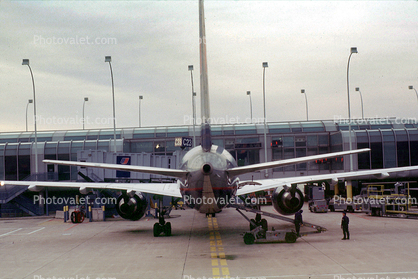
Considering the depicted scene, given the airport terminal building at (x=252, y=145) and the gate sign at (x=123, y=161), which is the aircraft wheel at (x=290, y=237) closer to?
the gate sign at (x=123, y=161)

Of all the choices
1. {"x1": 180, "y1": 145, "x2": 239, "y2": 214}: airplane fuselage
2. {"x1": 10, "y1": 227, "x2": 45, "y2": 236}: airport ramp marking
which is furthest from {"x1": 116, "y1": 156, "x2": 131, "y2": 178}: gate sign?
{"x1": 180, "y1": 145, "x2": 239, "y2": 214}: airplane fuselage

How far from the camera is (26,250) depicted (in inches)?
906

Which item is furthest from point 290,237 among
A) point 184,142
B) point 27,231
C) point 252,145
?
point 252,145

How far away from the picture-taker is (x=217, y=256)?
64.1ft

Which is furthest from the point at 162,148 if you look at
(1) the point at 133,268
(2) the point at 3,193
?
(1) the point at 133,268

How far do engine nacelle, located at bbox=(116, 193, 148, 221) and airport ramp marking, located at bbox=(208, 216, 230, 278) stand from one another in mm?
5330

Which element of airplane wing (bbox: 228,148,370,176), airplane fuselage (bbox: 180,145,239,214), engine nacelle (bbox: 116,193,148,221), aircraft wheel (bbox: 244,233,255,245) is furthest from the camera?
engine nacelle (bbox: 116,193,148,221)

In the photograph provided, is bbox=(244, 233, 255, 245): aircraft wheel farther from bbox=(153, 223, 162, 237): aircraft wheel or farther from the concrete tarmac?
bbox=(153, 223, 162, 237): aircraft wheel

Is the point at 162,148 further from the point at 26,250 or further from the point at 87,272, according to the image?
the point at 87,272

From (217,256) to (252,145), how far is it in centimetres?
4147

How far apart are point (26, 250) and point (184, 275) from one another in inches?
481

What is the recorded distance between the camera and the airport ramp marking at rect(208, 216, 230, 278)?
16.0 metres

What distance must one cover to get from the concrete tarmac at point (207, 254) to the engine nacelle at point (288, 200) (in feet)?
6.57

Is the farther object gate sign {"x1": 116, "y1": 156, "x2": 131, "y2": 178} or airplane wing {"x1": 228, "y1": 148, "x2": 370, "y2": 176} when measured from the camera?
gate sign {"x1": 116, "y1": 156, "x2": 131, "y2": 178}
